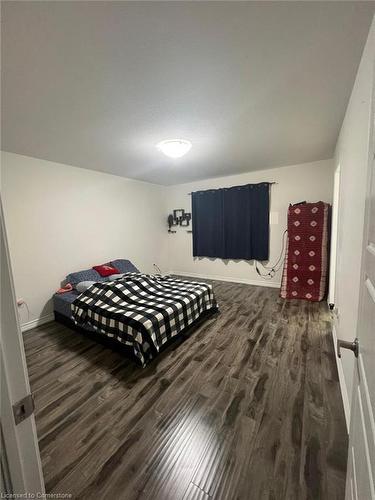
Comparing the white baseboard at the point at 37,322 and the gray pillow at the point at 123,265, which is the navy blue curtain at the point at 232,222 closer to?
the gray pillow at the point at 123,265

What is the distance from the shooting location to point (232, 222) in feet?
15.2

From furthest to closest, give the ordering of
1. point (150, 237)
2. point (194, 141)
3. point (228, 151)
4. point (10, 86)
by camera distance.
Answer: point (150, 237) < point (228, 151) < point (194, 141) < point (10, 86)

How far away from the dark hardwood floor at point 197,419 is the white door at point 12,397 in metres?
0.86

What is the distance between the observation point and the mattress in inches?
Answer: 114

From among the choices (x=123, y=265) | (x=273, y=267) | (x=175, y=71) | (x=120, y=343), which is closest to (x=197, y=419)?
(x=120, y=343)

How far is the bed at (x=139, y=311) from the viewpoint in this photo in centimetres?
207

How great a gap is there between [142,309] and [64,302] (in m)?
1.39

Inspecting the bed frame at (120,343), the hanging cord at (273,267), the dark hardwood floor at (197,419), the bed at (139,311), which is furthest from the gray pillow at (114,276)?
the hanging cord at (273,267)

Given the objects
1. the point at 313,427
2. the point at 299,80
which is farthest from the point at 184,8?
the point at 313,427

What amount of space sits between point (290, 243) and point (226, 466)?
3277 mm

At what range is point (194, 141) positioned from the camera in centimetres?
266

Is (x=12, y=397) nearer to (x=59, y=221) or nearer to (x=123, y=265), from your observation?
(x=59, y=221)

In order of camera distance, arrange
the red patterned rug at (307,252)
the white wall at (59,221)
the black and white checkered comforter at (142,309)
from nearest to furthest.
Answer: the black and white checkered comforter at (142,309) → the white wall at (59,221) → the red patterned rug at (307,252)

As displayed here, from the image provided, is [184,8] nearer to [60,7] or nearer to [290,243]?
[60,7]
